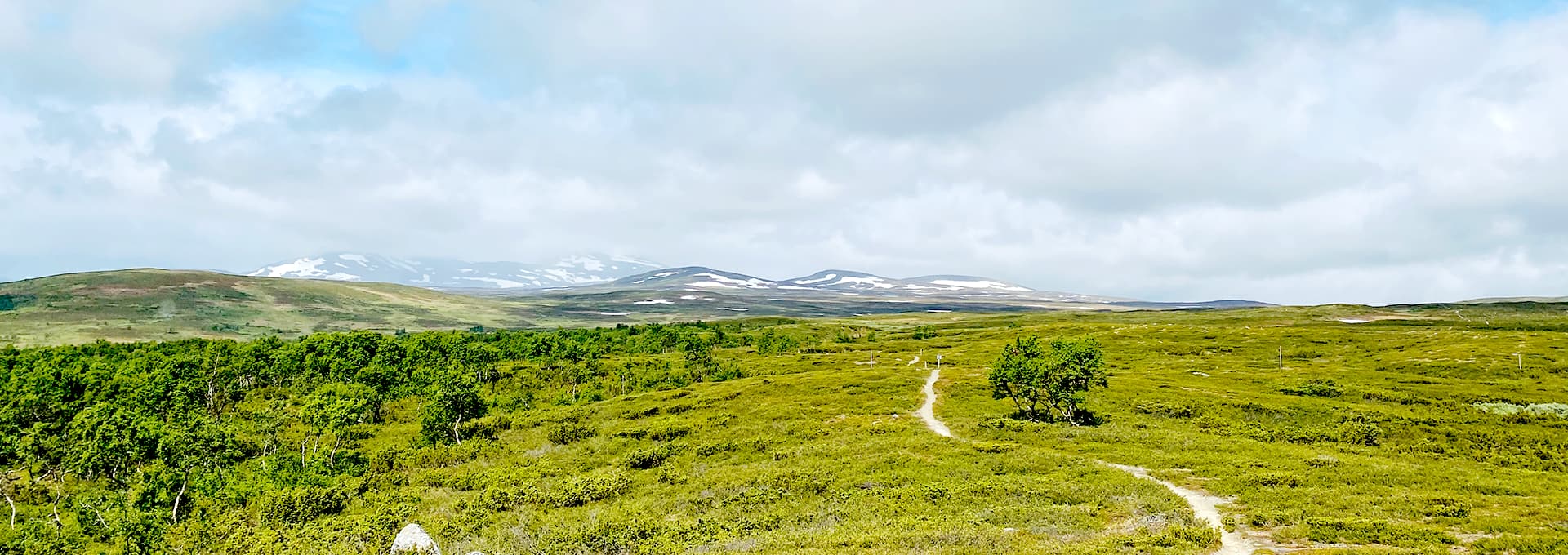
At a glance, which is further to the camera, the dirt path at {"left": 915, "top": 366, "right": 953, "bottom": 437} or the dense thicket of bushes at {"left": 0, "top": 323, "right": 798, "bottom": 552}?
the dirt path at {"left": 915, "top": 366, "right": 953, "bottom": 437}

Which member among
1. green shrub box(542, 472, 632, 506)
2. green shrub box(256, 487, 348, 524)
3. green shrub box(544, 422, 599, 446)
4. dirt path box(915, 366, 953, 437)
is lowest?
green shrub box(544, 422, 599, 446)

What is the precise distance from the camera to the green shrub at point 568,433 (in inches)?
2857

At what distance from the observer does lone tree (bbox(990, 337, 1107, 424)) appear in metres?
63.2

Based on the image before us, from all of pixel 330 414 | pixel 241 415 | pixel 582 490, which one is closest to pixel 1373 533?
pixel 582 490

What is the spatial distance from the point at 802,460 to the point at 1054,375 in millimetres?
28007

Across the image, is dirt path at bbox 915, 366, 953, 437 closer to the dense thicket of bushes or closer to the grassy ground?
the grassy ground

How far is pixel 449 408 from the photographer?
7694cm

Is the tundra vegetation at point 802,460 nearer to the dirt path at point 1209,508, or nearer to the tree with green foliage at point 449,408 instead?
the tree with green foliage at point 449,408

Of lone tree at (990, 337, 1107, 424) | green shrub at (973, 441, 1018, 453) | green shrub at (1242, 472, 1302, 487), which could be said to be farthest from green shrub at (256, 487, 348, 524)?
lone tree at (990, 337, 1107, 424)

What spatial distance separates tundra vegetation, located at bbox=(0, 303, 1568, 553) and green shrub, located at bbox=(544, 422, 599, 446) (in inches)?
49.5

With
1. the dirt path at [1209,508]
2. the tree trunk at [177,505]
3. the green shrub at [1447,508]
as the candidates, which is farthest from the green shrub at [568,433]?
the green shrub at [1447,508]

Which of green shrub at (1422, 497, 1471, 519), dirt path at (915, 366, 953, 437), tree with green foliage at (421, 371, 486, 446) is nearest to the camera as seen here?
green shrub at (1422, 497, 1471, 519)

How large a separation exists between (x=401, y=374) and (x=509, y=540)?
93185 millimetres

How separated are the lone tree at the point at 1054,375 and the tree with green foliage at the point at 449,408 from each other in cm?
5918
